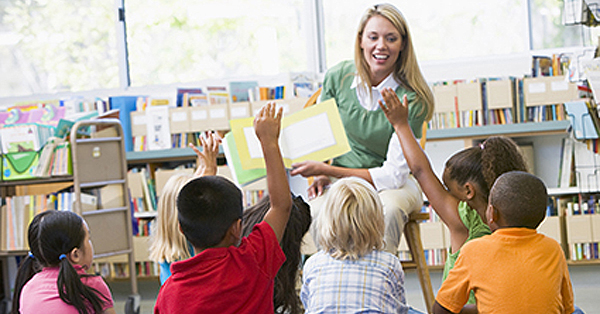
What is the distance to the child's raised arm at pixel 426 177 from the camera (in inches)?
71.2

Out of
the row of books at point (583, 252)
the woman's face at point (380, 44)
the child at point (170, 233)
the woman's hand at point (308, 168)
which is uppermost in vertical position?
the woman's face at point (380, 44)

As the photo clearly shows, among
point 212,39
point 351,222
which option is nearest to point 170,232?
point 351,222

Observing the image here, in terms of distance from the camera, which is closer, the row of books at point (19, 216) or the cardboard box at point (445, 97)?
the row of books at point (19, 216)

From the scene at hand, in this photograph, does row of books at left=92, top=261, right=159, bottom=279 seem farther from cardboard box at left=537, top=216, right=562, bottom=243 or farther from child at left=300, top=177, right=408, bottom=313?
child at left=300, top=177, right=408, bottom=313

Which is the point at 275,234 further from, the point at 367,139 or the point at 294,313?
the point at 367,139

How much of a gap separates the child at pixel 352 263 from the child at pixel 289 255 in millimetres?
143

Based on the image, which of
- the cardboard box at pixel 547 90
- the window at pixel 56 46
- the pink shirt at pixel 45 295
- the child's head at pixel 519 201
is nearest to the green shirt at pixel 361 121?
the child's head at pixel 519 201

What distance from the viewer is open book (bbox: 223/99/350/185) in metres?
2.19

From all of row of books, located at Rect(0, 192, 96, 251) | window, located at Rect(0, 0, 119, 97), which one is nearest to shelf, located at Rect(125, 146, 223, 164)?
row of books, located at Rect(0, 192, 96, 251)

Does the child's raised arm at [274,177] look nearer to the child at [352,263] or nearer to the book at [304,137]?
the child at [352,263]

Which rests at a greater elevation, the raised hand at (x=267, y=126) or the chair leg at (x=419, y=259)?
the raised hand at (x=267, y=126)

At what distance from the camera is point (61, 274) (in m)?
1.78

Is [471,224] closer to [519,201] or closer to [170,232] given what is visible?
[519,201]

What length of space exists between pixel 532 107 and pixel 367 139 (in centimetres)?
170
